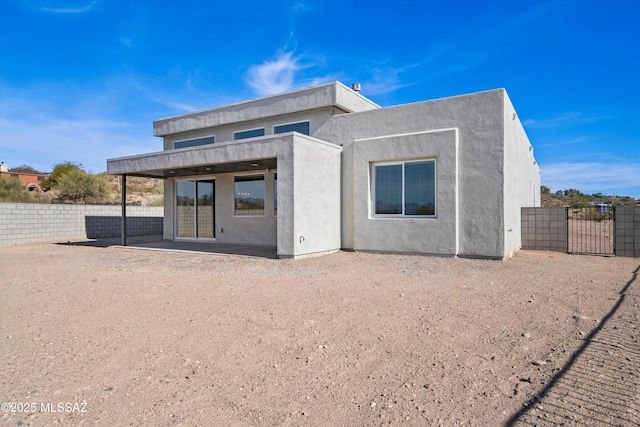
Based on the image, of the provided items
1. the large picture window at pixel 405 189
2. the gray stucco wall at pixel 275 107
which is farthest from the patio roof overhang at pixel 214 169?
the large picture window at pixel 405 189

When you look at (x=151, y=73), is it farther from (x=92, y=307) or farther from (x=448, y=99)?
(x=92, y=307)

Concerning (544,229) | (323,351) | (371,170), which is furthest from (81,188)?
(323,351)

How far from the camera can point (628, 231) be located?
1016 centimetres

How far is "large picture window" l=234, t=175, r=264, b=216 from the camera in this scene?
43.9 ft

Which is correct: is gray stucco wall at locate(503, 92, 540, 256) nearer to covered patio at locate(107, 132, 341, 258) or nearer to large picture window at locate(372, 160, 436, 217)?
large picture window at locate(372, 160, 436, 217)

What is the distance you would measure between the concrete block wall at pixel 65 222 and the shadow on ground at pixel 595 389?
1871cm

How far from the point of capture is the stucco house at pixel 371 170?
962 cm

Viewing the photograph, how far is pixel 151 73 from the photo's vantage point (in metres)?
16.1

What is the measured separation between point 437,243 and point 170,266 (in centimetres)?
701

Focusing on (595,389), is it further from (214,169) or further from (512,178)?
(214,169)

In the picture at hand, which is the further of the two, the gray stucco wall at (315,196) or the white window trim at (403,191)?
the white window trim at (403,191)

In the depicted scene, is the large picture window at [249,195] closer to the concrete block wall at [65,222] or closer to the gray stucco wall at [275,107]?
the gray stucco wall at [275,107]

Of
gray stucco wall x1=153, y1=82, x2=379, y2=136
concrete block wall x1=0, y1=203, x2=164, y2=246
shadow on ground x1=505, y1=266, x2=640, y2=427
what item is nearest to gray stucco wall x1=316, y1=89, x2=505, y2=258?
gray stucco wall x1=153, y1=82, x2=379, y2=136

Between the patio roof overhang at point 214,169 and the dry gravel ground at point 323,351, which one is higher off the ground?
the patio roof overhang at point 214,169
